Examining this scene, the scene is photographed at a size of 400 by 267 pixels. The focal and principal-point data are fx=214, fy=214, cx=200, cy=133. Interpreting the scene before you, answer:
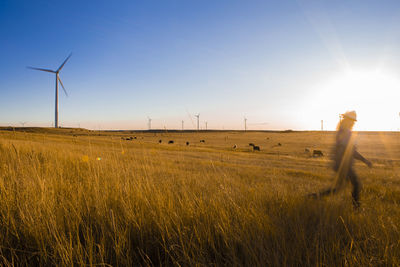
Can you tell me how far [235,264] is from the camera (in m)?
1.83

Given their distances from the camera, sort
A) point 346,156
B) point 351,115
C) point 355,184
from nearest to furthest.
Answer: point 355,184
point 346,156
point 351,115

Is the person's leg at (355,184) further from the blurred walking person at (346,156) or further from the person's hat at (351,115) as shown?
the person's hat at (351,115)

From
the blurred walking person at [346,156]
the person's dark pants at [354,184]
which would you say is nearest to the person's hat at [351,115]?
the blurred walking person at [346,156]

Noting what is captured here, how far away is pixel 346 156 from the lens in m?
4.95

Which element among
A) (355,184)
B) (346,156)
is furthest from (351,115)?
(355,184)

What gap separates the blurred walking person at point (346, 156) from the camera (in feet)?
15.9

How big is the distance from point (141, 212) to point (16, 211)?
5.17 feet

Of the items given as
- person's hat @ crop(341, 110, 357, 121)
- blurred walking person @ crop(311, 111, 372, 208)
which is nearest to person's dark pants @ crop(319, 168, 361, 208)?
blurred walking person @ crop(311, 111, 372, 208)

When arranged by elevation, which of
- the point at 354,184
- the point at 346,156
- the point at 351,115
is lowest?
the point at 354,184

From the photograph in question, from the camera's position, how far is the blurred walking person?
4.84 metres

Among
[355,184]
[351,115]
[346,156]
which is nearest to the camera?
[355,184]

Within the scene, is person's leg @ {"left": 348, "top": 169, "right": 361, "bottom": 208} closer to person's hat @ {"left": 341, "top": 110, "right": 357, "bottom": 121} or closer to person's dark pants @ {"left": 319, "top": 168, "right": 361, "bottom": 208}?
person's dark pants @ {"left": 319, "top": 168, "right": 361, "bottom": 208}

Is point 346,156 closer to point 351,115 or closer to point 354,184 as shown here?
point 354,184

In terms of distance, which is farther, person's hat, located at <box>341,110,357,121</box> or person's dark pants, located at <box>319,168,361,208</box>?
person's hat, located at <box>341,110,357,121</box>
